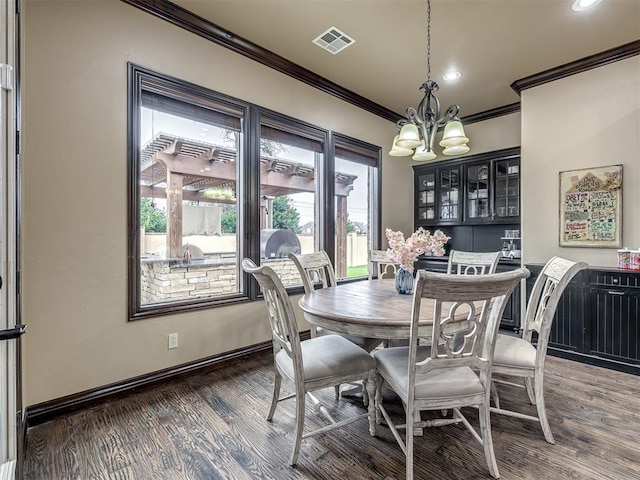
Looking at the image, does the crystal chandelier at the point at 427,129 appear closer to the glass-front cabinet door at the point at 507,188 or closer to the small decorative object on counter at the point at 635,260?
the small decorative object on counter at the point at 635,260

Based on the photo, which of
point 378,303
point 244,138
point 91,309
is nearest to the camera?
point 378,303

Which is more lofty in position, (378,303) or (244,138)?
(244,138)

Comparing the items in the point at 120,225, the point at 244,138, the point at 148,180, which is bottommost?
the point at 120,225

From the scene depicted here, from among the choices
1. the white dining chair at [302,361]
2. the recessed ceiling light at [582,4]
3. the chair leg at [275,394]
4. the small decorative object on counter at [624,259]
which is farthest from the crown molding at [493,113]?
the chair leg at [275,394]

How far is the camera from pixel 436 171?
16.3 ft

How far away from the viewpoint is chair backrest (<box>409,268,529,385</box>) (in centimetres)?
138

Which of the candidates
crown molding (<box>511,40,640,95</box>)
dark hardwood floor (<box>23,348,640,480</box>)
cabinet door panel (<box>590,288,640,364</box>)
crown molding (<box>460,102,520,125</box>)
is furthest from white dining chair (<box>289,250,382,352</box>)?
crown molding (<box>460,102,520,125</box>)

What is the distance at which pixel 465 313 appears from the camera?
5.83 feet

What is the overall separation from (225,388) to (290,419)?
27.8 inches

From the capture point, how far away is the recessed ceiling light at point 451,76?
365 centimetres

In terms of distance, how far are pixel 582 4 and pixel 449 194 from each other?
258 cm

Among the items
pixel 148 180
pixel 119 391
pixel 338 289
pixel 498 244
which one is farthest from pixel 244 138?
pixel 498 244

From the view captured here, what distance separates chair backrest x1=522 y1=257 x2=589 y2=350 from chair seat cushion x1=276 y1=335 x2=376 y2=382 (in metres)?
1.01

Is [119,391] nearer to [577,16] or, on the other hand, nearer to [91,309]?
[91,309]
